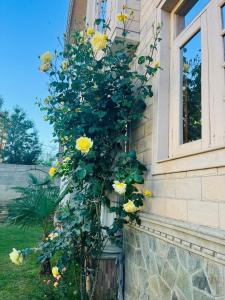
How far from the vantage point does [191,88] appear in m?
2.07

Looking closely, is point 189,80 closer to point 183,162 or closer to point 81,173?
point 183,162

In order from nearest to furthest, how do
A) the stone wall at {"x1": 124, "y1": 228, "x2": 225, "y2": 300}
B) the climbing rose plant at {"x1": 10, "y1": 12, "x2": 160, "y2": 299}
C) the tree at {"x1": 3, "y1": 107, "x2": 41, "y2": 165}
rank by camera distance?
the stone wall at {"x1": 124, "y1": 228, "x2": 225, "y2": 300} < the climbing rose plant at {"x1": 10, "y1": 12, "x2": 160, "y2": 299} < the tree at {"x1": 3, "y1": 107, "x2": 41, "y2": 165}

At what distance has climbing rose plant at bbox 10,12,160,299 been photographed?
253cm

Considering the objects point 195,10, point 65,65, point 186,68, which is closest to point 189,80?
point 186,68

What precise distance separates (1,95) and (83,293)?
21.0 metres

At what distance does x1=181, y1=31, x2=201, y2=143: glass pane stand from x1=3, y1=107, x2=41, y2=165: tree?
58.1 ft

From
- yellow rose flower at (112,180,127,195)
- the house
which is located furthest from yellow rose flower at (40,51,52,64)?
yellow rose flower at (112,180,127,195)

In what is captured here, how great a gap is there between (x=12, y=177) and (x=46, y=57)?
32.1 ft

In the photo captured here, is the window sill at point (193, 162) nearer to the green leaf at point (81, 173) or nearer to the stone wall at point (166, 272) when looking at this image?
the stone wall at point (166, 272)

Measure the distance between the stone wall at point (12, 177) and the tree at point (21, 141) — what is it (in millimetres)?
7126

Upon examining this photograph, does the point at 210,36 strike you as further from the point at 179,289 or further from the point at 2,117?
the point at 2,117

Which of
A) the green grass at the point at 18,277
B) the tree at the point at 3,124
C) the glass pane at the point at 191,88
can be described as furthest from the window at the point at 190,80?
the tree at the point at 3,124

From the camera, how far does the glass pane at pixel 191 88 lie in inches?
75.7

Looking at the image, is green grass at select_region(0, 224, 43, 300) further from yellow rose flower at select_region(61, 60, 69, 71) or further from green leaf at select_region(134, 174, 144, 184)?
yellow rose flower at select_region(61, 60, 69, 71)
